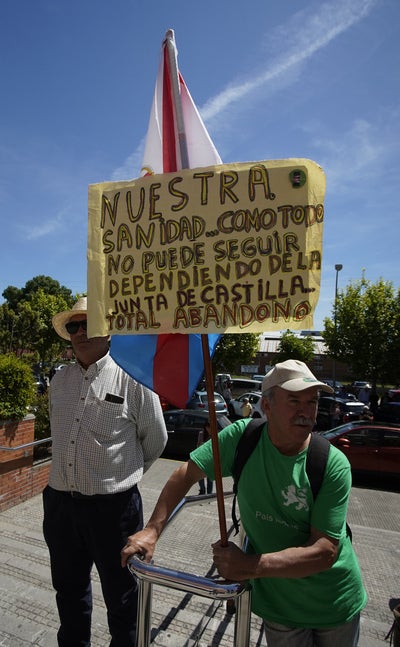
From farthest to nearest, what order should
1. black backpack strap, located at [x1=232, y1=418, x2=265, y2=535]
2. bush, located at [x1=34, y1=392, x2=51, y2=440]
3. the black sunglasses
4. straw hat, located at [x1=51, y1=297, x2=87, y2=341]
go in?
bush, located at [x1=34, y1=392, x2=51, y2=440] → straw hat, located at [x1=51, y1=297, x2=87, y2=341] → the black sunglasses → black backpack strap, located at [x1=232, y1=418, x2=265, y2=535]

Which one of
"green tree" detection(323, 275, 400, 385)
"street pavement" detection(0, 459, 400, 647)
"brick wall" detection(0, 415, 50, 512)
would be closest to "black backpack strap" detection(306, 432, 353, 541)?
"street pavement" detection(0, 459, 400, 647)

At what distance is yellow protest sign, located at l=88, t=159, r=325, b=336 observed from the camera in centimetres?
173

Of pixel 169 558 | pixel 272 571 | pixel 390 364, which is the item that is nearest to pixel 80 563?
pixel 272 571

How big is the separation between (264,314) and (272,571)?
38.7 inches

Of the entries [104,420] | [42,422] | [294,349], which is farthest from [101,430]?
[294,349]

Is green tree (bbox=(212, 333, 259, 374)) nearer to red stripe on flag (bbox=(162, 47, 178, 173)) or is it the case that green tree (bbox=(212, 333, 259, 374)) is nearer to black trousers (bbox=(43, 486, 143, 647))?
black trousers (bbox=(43, 486, 143, 647))

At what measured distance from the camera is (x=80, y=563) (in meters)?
2.41

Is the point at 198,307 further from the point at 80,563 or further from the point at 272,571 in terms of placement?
the point at 80,563

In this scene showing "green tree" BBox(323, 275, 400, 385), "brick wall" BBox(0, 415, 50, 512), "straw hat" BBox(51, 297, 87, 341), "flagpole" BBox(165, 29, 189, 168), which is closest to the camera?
A: "flagpole" BBox(165, 29, 189, 168)

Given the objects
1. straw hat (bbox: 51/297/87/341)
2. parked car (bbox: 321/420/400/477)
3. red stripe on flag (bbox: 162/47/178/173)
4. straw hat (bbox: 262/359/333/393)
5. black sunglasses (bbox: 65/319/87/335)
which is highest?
red stripe on flag (bbox: 162/47/178/173)

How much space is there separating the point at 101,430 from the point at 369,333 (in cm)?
2073

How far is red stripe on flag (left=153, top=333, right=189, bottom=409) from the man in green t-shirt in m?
0.50

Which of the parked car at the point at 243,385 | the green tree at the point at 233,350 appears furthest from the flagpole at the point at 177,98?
the green tree at the point at 233,350

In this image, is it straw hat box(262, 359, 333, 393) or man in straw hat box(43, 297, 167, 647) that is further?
man in straw hat box(43, 297, 167, 647)
